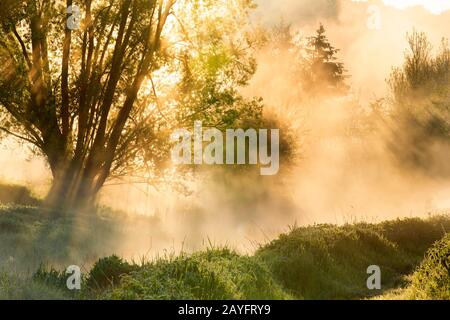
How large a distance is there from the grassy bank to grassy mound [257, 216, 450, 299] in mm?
22

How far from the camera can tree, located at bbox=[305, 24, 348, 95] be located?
53.1 m

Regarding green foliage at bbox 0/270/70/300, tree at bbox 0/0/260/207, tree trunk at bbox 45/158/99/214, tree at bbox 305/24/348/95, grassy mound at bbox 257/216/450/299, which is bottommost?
green foliage at bbox 0/270/70/300

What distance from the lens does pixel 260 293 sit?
9.28 meters

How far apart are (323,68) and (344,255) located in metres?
42.3

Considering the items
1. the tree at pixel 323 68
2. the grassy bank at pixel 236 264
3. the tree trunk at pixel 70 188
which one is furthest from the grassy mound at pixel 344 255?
the tree at pixel 323 68

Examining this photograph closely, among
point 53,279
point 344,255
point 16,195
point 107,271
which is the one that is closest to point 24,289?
point 53,279

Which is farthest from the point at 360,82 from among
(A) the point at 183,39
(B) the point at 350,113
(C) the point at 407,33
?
(A) the point at 183,39

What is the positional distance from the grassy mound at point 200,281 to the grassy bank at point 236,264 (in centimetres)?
1

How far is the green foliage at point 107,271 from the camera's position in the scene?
11.0 meters

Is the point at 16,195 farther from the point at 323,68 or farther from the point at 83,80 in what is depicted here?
the point at 323,68

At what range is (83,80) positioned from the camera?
2114cm

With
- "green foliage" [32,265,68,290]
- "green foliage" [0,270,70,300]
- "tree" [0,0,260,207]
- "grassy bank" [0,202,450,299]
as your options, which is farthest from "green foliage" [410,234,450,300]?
"tree" [0,0,260,207]

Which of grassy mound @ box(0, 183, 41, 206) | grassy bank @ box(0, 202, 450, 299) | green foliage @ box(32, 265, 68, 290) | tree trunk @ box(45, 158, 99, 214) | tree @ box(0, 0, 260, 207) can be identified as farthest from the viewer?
grassy mound @ box(0, 183, 41, 206)

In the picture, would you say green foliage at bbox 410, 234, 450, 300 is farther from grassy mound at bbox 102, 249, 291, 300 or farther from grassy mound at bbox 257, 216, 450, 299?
grassy mound at bbox 102, 249, 291, 300
